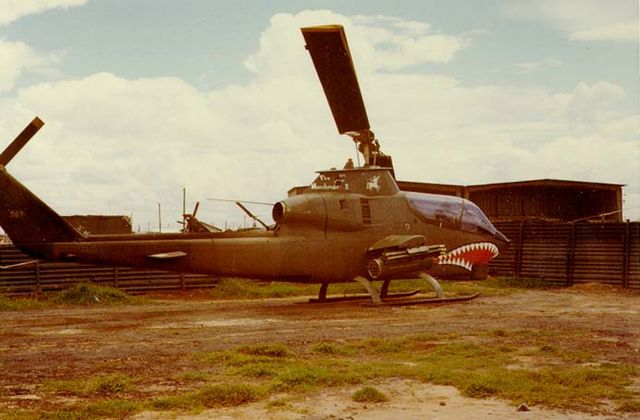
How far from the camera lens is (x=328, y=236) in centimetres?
1602

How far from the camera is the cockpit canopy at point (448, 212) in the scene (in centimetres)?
1706

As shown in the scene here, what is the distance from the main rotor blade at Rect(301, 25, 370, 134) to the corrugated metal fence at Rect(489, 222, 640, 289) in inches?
475

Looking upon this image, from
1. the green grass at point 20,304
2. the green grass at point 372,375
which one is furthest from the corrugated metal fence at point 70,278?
the green grass at point 372,375

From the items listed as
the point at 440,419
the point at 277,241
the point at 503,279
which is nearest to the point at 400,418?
the point at 440,419

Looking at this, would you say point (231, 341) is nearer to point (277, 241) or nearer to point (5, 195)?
point (277, 241)

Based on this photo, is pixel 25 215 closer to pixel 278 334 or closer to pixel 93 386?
pixel 278 334

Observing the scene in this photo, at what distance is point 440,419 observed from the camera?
604 centimetres

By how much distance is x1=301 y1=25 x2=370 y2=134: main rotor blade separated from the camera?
1133 centimetres

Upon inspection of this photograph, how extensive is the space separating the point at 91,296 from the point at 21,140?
686 cm

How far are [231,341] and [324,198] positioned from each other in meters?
6.22

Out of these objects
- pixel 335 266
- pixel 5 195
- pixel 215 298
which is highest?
pixel 5 195

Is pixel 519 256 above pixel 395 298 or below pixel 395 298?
above

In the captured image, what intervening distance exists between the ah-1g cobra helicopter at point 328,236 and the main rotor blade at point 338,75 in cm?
4

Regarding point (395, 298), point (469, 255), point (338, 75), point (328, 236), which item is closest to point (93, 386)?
point (338, 75)
